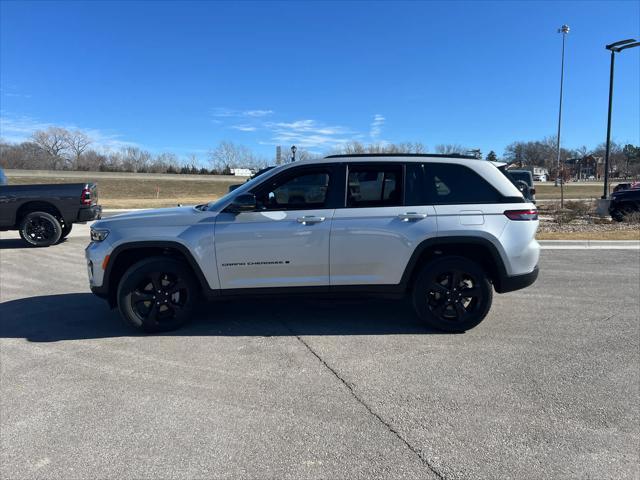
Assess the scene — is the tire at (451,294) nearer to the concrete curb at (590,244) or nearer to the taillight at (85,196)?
the concrete curb at (590,244)

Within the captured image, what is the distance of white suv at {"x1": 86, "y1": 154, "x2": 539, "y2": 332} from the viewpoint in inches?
178

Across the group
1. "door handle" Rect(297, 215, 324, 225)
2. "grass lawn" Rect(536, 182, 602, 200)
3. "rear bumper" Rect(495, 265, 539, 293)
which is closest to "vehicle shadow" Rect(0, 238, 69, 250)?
"door handle" Rect(297, 215, 324, 225)

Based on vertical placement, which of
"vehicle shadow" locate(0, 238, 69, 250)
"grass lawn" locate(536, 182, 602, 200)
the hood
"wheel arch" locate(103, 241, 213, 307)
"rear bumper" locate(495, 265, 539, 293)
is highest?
"grass lawn" locate(536, 182, 602, 200)

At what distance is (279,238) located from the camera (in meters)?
4.49

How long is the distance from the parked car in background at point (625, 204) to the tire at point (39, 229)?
1785 cm

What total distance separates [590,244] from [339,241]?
342 inches

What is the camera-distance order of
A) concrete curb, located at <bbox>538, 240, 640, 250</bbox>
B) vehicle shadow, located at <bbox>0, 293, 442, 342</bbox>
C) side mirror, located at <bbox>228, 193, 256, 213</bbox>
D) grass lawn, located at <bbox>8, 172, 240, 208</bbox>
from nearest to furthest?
side mirror, located at <bbox>228, 193, 256, 213</bbox> < vehicle shadow, located at <bbox>0, 293, 442, 342</bbox> < concrete curb, located at <bbox>538, 240, 640, 250</bbox> < grass lawn, located at <bbox>8, 172, 240, 208</bbox>

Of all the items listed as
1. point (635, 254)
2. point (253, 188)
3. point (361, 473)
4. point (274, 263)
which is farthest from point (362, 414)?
point (635, 254)

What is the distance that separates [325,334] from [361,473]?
86.8 inches

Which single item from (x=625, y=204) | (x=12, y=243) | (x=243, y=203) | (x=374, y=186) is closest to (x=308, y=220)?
(x=243, y=203)

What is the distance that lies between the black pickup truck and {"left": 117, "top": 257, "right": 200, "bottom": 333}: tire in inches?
281

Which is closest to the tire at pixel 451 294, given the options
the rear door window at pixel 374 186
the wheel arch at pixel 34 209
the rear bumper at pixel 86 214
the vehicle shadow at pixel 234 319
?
the vehicle shadow at pixel 234 319

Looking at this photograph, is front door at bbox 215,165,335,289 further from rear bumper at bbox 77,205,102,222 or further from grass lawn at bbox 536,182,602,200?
grass lawn at bbox 536,182,602,200

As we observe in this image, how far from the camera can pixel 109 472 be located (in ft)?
8.29
